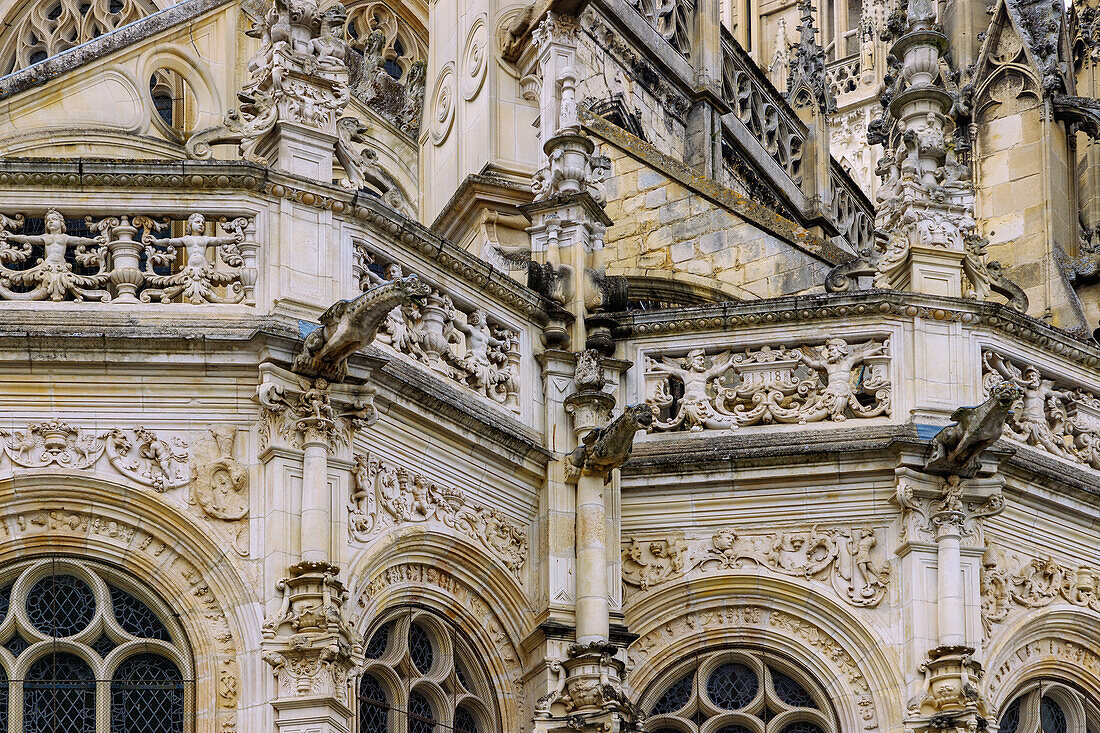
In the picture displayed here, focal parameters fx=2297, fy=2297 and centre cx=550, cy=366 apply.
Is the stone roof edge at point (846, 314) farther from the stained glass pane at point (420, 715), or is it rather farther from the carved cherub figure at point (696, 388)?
the stained glass pane at point (420, 715)

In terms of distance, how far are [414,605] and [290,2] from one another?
4106 mm

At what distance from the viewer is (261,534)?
14.0 m

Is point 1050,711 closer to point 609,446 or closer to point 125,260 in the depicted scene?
point 609,446

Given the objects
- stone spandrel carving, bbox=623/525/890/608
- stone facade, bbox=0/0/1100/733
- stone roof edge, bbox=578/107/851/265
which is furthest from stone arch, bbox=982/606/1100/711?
stone roof edge, bbox=578/107/851/265

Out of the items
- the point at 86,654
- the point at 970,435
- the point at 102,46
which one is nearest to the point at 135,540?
the point at 86,654

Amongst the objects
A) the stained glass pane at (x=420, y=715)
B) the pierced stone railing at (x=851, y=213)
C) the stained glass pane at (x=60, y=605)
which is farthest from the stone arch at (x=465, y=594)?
the pierced stone railing at (x=851, y=213)

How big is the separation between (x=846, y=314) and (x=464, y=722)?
399 centimetres

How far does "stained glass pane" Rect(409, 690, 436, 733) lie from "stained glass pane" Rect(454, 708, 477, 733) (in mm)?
198

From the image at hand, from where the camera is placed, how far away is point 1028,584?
1627cm

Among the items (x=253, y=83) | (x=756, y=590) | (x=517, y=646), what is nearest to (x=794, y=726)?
(x=756, y=590)

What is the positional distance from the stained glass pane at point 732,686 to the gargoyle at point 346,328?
148 inches

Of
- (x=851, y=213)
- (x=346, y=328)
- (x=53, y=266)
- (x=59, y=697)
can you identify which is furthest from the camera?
(x=851, y=213)

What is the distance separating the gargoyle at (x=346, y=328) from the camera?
1394cm

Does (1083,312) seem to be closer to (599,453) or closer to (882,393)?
(882,393)
